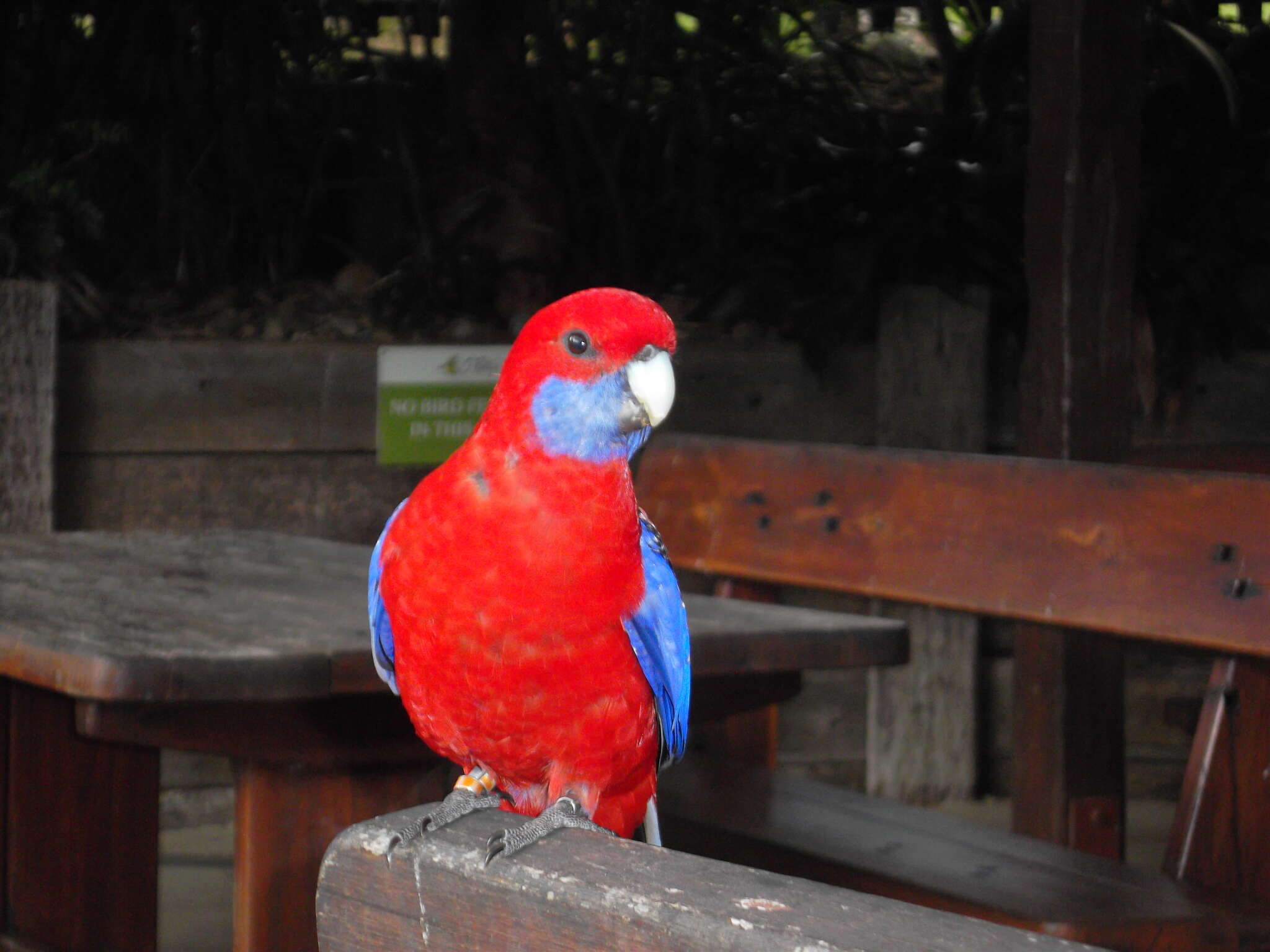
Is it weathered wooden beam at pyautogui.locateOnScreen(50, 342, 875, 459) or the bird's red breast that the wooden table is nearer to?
the bird's red breast

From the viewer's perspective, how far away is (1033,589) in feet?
7.89

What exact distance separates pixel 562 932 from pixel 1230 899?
4.93ft

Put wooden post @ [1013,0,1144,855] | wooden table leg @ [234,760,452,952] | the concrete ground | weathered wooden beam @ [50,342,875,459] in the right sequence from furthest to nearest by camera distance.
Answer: weathered wooden beam @ [50,342,875,459] < the concrete ground < wooden post @ [1013,0,1144,855] < wooden table leg @ [234,760,452,952]

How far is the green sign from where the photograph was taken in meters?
3.65

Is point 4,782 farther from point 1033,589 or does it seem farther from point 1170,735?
point 1170,735

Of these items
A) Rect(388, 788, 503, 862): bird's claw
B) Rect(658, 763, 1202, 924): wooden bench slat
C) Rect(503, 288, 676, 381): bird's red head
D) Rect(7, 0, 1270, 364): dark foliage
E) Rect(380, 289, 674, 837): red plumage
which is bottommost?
Rect(658, 763, 1202, 924): wooden bench slat

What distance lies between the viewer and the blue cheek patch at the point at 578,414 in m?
1.33

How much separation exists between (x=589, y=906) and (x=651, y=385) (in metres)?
0.61

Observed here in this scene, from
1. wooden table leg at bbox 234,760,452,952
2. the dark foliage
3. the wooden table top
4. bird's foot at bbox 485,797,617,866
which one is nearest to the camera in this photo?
bird's foot at bbox 485,797,617,866

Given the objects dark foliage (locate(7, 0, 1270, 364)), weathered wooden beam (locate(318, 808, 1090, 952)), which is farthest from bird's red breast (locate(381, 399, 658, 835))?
dark foliage (locate(7, 0, 1270, 364))

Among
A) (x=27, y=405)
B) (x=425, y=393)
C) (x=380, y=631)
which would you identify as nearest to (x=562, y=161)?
(x=425, y=393)

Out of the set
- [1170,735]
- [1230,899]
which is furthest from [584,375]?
[1170,735]

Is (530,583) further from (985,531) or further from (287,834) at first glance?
(985,531)

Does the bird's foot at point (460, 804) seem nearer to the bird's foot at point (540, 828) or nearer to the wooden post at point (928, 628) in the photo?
the bird's foot at point (540, 828)
